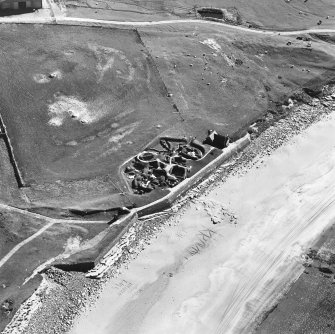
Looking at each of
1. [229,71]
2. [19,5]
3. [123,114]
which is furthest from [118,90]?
[19,5]

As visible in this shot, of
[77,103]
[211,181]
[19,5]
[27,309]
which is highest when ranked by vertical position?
[19,5]

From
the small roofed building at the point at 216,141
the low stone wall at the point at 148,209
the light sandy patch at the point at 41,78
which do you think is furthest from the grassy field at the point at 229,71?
the light sandy patch at the point at 41,78

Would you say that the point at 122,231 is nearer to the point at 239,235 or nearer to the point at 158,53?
the point at 239,235

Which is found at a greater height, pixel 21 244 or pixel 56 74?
pixel 56 74

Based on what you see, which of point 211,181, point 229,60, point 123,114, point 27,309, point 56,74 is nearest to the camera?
point 27,309

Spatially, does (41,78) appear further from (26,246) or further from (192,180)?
(26,246)

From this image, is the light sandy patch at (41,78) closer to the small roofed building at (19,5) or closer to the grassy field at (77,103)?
the grassy field at (77,103)

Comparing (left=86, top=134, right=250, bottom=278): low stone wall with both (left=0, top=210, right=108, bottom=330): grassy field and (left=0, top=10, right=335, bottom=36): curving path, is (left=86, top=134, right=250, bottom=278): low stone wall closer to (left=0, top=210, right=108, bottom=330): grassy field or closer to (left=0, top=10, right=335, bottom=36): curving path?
(left=0, top=210, right=108, bottom=330): grassy field

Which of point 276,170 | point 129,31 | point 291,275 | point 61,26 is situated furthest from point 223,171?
point 61,26

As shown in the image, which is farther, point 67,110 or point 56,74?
point 56,74
